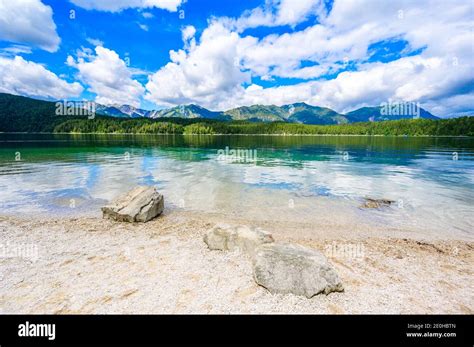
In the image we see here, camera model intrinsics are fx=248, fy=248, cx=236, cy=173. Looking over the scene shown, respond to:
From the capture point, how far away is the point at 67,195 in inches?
854

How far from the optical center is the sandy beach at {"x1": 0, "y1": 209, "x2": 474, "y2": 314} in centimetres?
741

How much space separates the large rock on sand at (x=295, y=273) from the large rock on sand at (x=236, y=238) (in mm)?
1965

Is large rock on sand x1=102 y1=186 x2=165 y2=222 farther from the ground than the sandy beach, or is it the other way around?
large rock on sand x1=102 y1=186 x2=165 y2=222

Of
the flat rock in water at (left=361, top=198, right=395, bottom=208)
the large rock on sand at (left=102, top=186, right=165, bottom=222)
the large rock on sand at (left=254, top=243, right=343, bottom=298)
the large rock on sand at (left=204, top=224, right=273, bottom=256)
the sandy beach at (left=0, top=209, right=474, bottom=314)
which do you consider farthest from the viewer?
the flat rock in water at (left=361, top=198, right=395, bottom=208)

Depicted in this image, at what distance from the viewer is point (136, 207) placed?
15781 mm

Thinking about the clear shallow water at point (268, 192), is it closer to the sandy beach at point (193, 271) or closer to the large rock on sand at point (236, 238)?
the sandy beach at point (193, 271)

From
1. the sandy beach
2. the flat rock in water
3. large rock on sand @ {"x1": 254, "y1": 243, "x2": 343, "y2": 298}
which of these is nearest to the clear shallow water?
the flat rock in water

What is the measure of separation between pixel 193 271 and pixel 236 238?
256 centimetres

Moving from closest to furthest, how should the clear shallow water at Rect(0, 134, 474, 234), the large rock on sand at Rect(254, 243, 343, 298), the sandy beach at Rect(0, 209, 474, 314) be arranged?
the sandy beach at Rect(0, 209, 474, 314)
the large rock on sand at Rect(254, 243, 343, 298)
the clear shallow water at Rect(0, 134, 474, 234)

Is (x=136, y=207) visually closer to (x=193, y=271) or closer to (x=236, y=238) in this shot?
(x=236, y=238)

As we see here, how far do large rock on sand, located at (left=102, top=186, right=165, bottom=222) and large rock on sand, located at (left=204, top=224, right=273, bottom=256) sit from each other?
5661 mm

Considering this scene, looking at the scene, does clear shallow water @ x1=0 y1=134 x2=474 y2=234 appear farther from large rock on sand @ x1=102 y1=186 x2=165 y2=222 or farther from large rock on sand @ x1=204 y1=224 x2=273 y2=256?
large rock on sand @ x1=204 y1=224 x2=273 y2=256

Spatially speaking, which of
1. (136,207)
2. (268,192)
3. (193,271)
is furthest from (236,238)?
(268,192)
